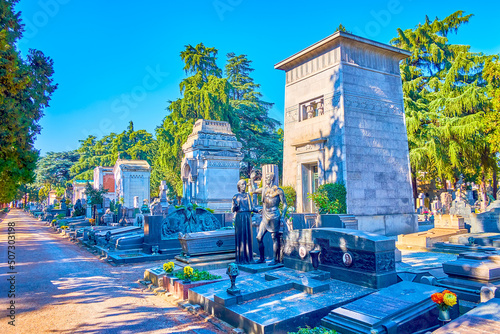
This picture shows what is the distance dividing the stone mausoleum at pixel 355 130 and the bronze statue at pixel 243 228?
7148 mm

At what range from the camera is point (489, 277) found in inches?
205

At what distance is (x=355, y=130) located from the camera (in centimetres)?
1463

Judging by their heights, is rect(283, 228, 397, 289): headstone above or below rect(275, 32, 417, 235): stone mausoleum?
below

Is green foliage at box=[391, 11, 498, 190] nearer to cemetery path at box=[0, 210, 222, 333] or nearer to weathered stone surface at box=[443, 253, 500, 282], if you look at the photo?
weathered stone surface at box=[443, 253, 500, 282]

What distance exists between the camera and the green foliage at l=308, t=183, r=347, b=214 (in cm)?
1345

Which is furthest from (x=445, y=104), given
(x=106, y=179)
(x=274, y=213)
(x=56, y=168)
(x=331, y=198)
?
(x=56, y=168)

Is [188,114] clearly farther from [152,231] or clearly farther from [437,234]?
[437,234]

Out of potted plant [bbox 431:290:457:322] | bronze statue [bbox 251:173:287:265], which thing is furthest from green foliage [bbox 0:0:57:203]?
potted plant [bbox 431:290:457:322]

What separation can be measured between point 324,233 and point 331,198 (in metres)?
7.60

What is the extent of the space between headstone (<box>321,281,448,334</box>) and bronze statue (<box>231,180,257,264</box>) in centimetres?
377

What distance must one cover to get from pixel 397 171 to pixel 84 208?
26.1 m

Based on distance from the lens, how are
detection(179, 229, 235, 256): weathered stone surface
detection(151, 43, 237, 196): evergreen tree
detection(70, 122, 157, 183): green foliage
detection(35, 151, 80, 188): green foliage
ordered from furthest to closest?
1. detection(35, 151, 80, 188): green foliage
2. detection(70, 122, 157, 183): green foliage
3. detection(151, 43, 237, 196): evergreen tree
4. detection(179, 229, 235, 256): weathered stone surface

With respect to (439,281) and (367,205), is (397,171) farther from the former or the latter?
(439,281)

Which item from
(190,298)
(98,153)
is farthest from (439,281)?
(98,153)
